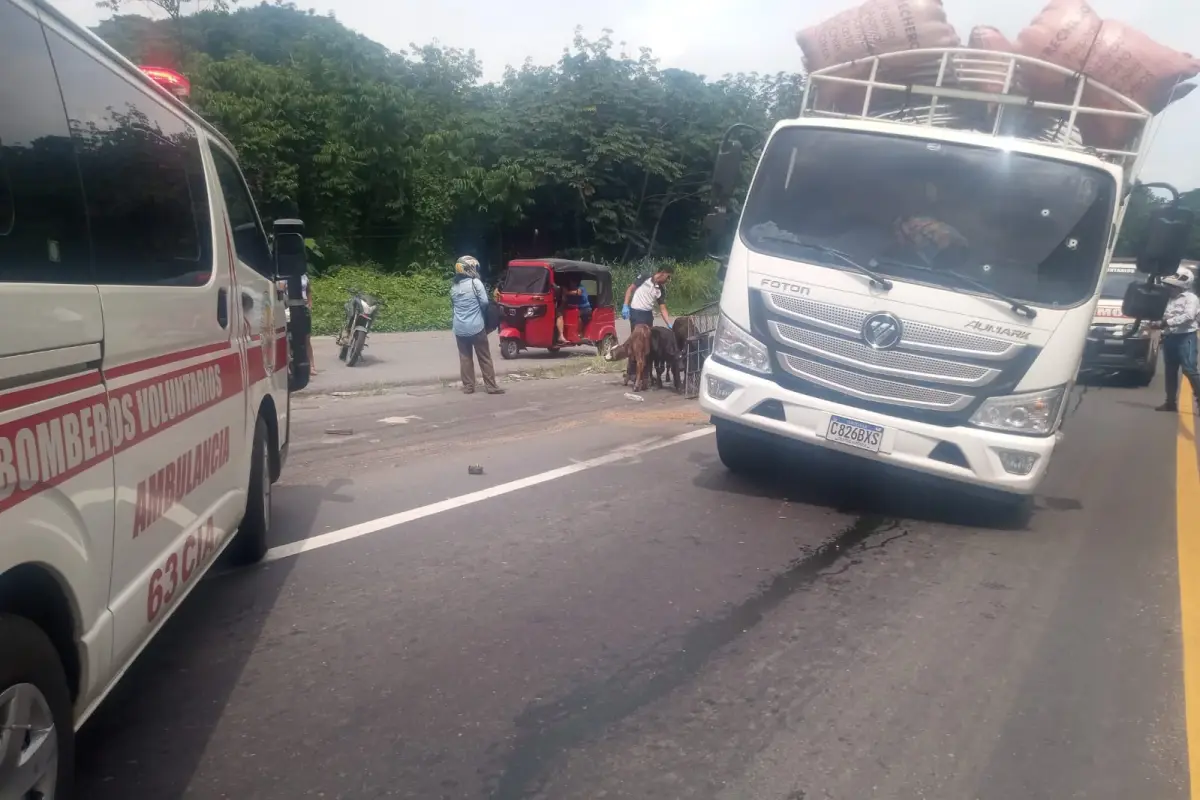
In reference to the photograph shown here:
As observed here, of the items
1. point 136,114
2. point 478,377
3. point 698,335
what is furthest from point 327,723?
point 478,377

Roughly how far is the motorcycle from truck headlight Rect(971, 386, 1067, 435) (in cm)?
1104

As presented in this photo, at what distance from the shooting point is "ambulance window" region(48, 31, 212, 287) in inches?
107

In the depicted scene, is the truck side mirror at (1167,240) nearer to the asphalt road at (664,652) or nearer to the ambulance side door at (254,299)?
the asphalt road at (664,652)

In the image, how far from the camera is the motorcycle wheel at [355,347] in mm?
14984

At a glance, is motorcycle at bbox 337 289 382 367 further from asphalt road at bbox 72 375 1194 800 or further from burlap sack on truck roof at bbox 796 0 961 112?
burlap sack on truck roof at bbox 796 0 961 112

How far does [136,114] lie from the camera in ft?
10.9

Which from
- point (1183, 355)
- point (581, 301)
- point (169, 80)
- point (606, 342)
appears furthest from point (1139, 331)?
point (169, 80)

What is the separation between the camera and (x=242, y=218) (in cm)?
509

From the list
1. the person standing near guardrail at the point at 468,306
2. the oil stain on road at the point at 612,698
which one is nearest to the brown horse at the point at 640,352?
the person standing near guardrail at the point at 468,306

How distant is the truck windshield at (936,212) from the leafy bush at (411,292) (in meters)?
12.5

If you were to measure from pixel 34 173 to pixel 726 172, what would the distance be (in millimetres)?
5105

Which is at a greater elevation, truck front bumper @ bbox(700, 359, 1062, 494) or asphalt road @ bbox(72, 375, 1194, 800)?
truck front bumper @ bbox(700, 359, 1062, 494)

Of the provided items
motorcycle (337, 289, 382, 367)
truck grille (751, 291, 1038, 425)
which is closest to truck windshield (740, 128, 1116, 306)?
truck grille (751, 291, 1038, 425)

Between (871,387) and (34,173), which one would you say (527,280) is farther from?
(34,173)
